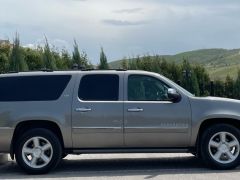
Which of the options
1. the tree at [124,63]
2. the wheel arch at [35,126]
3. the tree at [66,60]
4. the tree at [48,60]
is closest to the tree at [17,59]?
the tree at [48,60]

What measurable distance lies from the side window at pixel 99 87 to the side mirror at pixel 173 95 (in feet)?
3.27

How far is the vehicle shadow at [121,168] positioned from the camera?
10211 mm

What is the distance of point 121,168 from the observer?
35.6ft

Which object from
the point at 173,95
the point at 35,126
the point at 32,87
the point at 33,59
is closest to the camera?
the point at 173,95

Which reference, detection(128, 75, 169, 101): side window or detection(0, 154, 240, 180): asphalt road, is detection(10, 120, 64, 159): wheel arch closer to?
detection(0, 154, 240, 180): asphalt road

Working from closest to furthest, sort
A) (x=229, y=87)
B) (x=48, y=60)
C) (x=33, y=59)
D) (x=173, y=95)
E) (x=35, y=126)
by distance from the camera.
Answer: (x=173, y=95), (x=35, y=126), (x=48, y=60), (x=33, y=59), (x=229, y=87)

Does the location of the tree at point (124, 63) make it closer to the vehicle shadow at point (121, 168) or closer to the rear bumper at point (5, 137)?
the vehicle shadow at point (121, 168)

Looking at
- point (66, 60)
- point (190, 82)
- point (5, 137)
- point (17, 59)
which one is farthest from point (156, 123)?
point (190, 82)

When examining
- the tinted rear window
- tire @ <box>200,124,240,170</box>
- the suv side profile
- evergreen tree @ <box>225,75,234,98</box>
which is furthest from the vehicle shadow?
evergreen tree @ <box>225,75,234,98</box>

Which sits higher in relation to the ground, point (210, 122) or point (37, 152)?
point (210, 122)

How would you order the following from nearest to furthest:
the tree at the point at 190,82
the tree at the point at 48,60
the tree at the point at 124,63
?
the tree at the point at 48,60
the tree at the point at 124,63
the tree at the point at 190,82

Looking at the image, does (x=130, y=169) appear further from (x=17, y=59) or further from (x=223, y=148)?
(x=17, y=59)

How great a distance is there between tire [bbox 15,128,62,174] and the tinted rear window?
65 centimetres

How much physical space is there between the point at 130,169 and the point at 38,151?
1762mm
